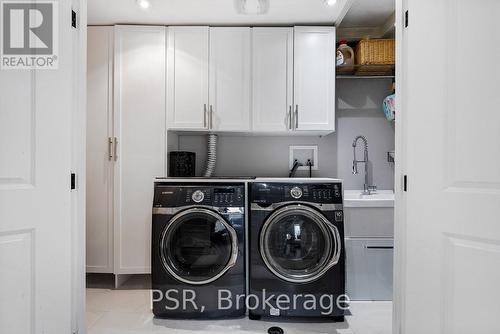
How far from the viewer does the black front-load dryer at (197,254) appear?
211 centimetres

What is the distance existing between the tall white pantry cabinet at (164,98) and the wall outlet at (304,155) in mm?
364

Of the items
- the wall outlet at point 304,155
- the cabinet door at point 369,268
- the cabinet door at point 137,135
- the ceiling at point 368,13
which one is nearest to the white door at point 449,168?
the cabinet door at point 369,268

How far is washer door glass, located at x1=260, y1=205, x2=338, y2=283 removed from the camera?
82.7 inches

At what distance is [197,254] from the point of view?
215cm

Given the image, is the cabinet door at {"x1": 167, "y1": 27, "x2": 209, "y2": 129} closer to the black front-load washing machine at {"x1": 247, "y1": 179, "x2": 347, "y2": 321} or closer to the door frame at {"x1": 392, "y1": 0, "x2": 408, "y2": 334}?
the black front-load washing machine at {"x1": 247, "y1": 179, "x2": 347, "y2": 321}

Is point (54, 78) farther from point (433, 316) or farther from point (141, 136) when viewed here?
point (433, 316)

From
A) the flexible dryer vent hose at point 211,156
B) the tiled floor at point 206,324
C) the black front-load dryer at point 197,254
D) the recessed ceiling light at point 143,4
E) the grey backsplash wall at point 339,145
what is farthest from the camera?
the grey backsplash wall at point 339,145

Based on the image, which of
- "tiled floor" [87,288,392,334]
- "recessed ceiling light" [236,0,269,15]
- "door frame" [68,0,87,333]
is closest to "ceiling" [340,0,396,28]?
"recessed ceiling light" [236,0,269,15]

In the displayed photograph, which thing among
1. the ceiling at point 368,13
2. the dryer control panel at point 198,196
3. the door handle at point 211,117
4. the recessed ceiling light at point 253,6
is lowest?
the dryer control panel at point 198,196

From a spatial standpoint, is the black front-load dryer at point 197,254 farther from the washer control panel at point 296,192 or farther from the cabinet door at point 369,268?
the cabinet door at point 369,268

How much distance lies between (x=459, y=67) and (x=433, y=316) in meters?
0.98

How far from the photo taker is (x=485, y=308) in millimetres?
1086

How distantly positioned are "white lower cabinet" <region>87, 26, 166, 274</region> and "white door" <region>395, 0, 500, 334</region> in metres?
1.92

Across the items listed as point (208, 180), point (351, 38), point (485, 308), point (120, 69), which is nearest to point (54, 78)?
point (208, 180)
